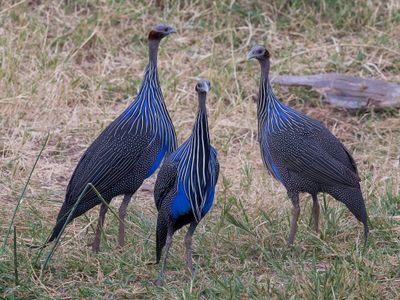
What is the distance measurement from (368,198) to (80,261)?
1.67 m

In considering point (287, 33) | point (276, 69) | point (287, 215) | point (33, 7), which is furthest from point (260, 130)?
point (33, 7)

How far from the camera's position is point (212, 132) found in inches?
253

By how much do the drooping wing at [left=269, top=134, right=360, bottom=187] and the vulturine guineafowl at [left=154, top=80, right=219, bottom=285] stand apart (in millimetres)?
463

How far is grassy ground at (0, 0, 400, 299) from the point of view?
14.7 feet

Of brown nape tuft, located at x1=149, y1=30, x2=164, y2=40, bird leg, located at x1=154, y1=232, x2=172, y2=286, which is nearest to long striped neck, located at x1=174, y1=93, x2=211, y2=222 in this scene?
bird leg, located at x1=154, y1=232, x2=172, y2=286

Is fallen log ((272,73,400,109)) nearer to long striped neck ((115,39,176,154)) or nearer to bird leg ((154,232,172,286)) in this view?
long striped neck ((115,39,176,154))

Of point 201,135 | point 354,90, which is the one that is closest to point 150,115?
point 201,135

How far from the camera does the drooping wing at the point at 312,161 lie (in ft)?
15.7

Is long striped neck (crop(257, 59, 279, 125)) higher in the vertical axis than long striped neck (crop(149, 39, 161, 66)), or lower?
lower

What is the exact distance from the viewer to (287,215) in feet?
16.9

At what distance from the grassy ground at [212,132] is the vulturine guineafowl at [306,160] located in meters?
0.22

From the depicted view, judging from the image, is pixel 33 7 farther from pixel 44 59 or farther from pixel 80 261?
pixel 80 261

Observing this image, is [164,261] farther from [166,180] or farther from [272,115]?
[272,115]

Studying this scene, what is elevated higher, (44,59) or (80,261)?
(44,59)
